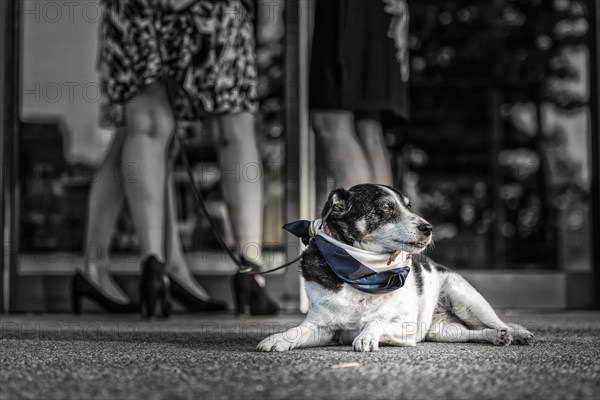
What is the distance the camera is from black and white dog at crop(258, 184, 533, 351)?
307 centimetres

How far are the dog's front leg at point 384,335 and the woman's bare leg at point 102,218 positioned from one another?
1814 millimetres

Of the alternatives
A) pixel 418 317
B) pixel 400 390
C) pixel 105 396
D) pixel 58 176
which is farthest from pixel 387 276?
pixel 58 176

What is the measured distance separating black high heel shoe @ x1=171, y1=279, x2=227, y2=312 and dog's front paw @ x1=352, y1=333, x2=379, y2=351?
1.67m

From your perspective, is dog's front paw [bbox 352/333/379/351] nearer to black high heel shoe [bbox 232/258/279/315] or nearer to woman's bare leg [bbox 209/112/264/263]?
black high heel shoe [bbox 232/258/279/315]

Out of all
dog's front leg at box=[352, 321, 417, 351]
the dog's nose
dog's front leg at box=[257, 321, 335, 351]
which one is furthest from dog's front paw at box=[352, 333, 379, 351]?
the dog's nose

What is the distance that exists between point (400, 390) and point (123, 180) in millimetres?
2418

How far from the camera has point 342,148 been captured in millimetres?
4449

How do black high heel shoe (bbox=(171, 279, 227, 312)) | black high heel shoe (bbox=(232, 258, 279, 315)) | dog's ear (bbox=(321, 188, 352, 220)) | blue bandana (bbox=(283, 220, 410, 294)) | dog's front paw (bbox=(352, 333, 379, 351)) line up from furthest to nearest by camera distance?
black high heel shoe (bbox=(171, 279, 227, 312))
black high heel shoe (bbox=(232, 258, 279, 315))
dog's ear (bbox=(321, 188, 352, 220))
blue bandana (bbox=(283, 220, 410, 294))
dog's front paw (bbox=(352, 333, 379, 351))

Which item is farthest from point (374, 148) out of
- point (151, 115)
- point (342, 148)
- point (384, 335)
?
point (384, 335)

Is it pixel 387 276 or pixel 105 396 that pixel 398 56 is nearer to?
pixel 387 276

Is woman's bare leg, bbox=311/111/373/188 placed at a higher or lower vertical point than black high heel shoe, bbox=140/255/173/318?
higher

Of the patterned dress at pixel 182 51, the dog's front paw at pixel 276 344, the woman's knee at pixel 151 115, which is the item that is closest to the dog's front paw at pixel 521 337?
the dog's front paw at pixel 276 344

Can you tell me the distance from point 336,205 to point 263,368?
0.91 meters

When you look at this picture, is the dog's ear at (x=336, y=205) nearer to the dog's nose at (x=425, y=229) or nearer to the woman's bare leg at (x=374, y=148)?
the dog's nose at (x=425, y=229)
